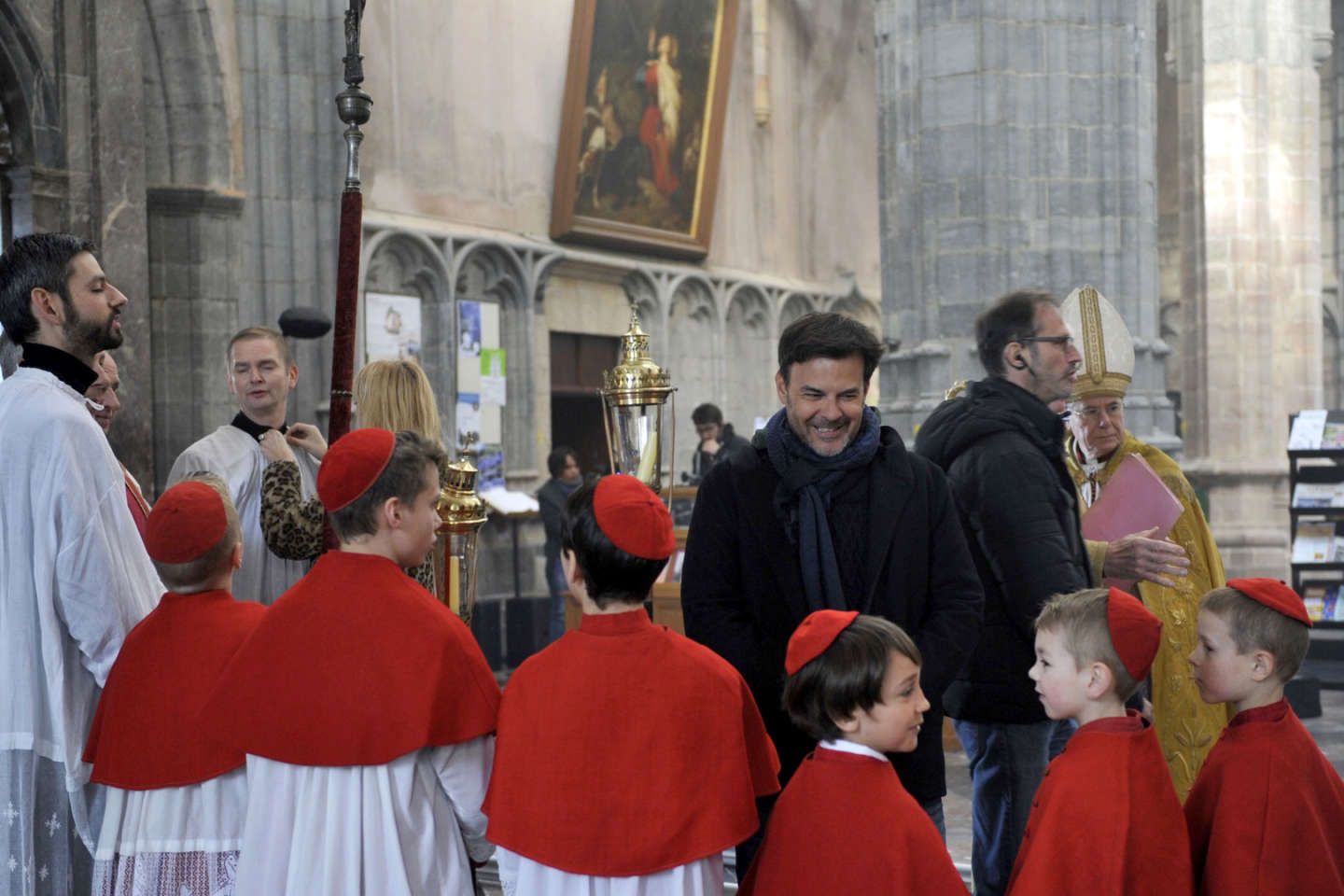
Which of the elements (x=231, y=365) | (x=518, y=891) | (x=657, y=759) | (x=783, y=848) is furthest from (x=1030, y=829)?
(x=231, y=365)

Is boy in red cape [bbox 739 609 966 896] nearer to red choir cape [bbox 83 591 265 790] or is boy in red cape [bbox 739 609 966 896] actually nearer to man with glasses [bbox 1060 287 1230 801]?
red choir cape [bbox 83 591 265 790]

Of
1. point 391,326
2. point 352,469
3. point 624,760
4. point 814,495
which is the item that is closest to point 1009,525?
point 814,495

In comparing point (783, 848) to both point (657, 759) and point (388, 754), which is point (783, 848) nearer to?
point (657, 759)

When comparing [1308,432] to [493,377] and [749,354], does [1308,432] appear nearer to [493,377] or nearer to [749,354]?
[493,377]

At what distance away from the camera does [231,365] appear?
3543 mm

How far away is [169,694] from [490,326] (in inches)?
336

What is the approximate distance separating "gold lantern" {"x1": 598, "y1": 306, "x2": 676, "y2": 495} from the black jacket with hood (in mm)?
597

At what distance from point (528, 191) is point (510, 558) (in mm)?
2974

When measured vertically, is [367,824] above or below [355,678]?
below

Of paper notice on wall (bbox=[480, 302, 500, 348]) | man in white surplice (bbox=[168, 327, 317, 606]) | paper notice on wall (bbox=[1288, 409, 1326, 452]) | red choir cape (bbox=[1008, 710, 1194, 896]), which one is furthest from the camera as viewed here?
paper notice on wall (bbox=[480, 302, 500, 348])

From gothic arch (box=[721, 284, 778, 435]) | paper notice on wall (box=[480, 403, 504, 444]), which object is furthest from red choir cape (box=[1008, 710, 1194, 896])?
gothic arch (box=[721, 284, 778, 435])

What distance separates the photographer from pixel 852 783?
226cm

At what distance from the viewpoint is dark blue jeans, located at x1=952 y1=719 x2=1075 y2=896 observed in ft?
10.5

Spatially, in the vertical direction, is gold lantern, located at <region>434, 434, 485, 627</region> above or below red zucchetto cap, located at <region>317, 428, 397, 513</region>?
below
